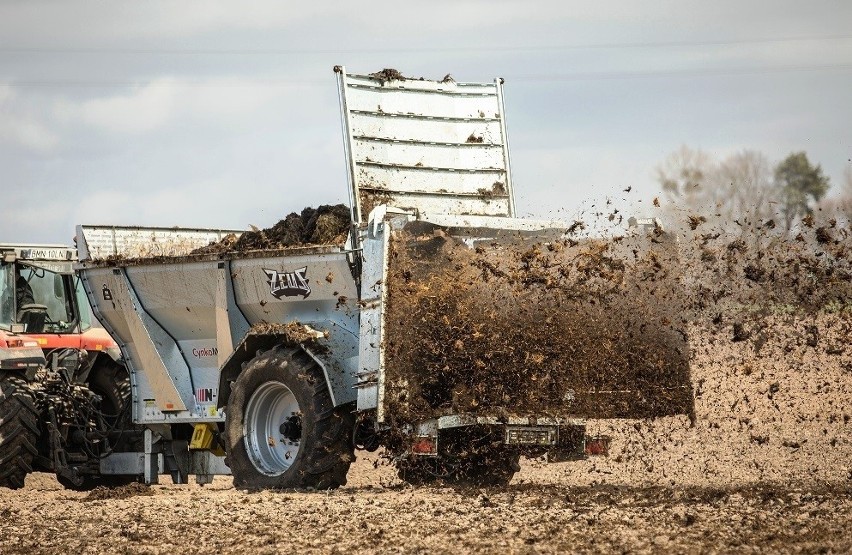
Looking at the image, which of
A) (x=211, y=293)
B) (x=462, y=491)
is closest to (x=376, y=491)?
(x=462, y=491)

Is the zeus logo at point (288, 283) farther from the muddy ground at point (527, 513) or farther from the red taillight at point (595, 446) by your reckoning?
the red taillight at point (595, 446)

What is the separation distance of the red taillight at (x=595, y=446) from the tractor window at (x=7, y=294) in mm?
6260

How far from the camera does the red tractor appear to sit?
1266 centimetres

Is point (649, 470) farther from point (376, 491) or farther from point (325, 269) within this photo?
point (325, 269)

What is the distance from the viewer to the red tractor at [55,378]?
41.5ft

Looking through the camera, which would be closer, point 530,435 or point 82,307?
point 530,435

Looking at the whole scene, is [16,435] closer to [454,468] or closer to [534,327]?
[454,468]

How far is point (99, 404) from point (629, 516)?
7154mm

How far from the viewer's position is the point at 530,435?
9.90 meters

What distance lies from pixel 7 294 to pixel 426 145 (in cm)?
472

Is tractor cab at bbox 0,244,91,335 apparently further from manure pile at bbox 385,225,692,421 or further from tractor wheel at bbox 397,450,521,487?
manure pile at bbox 385,225,692,421

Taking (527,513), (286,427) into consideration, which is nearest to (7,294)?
(286,427)

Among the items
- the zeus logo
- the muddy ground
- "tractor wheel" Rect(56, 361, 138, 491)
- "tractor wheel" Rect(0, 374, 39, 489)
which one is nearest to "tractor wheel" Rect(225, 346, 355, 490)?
the muddy ground

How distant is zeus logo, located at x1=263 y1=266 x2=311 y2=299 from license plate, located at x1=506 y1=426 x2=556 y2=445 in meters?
2.10
